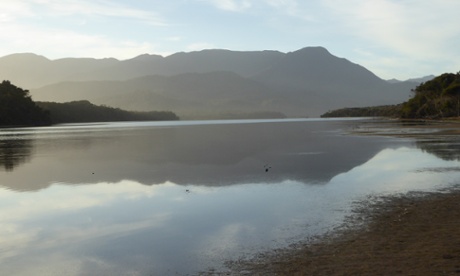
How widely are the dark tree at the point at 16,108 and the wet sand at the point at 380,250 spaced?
155m

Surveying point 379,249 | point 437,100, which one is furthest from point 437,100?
point 379,249

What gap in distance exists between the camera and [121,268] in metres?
10.6

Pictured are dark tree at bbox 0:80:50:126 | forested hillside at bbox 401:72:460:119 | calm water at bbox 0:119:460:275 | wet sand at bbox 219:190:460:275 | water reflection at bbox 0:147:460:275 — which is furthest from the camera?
dark tree at bbox 0:80:50:126

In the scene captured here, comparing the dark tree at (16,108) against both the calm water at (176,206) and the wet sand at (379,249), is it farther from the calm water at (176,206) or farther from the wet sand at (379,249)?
the wet sand at (379,249)

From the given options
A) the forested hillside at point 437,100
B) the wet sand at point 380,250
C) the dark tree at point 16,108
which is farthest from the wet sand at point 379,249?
the dark tree at point 16,108

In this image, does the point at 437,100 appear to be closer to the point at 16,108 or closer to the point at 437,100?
the point at 437,100

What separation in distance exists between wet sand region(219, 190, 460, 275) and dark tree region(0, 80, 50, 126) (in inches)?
6106

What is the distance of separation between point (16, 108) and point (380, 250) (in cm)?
16325

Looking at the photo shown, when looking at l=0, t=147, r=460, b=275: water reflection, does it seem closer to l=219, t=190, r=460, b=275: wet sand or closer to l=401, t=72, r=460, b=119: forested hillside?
l=219, t=190, r=460, b=275: wet sand

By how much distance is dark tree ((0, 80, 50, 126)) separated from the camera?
149 m

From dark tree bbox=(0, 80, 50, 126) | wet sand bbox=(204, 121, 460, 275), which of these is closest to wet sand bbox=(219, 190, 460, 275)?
wet sand bbox=(204, 121, 460, 275)

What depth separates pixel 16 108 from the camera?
15388cm

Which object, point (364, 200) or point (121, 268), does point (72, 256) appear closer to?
point (121, 268)

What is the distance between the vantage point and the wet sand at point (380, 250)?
389 inches
